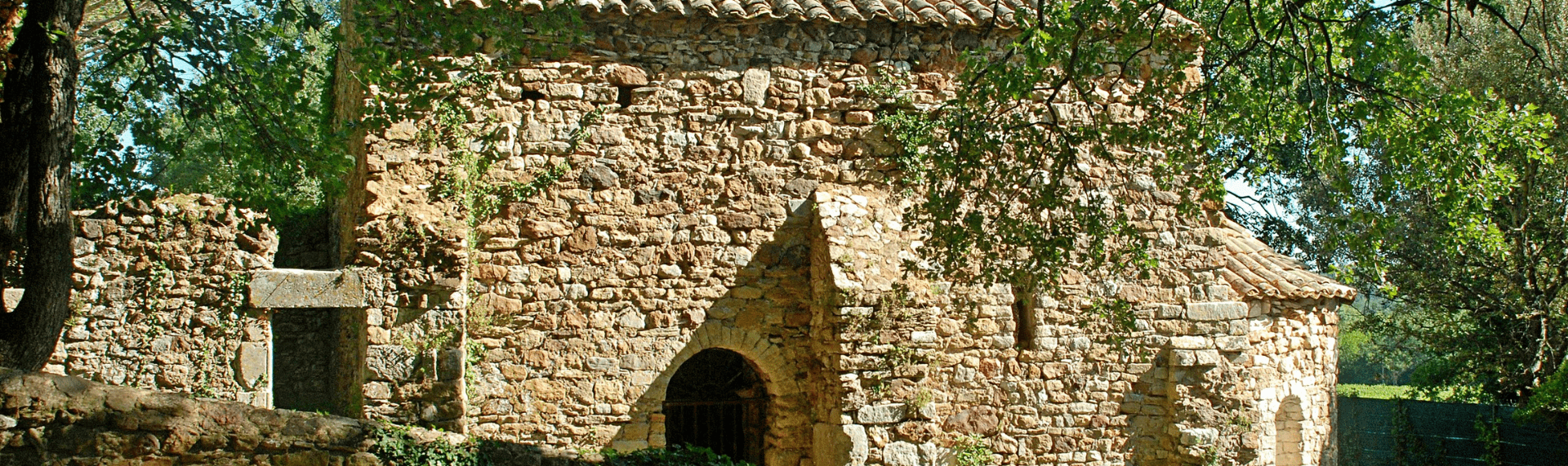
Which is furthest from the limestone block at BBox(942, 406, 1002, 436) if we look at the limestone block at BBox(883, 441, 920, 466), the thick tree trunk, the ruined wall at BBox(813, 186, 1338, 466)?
the thick tree trunk

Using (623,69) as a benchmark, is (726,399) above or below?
below

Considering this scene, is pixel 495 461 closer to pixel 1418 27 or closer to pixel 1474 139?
pixel 1474 139

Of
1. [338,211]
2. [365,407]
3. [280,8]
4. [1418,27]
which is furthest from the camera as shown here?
[1418,27]

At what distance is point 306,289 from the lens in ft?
24.3

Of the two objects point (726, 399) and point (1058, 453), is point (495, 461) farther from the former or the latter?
point (1058, 453)

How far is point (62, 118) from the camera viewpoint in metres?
5.48

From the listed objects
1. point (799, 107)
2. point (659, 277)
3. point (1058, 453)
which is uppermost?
point (799, 107)

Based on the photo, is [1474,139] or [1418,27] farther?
[1418,27]

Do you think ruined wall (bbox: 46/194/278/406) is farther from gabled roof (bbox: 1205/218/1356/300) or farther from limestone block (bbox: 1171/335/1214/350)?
gabled roof (bbox: 1205/218/1356/300)

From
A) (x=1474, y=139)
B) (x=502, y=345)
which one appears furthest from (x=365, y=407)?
(x=1474, y=139)

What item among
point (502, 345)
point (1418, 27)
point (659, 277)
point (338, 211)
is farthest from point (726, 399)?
point (1418, 27)

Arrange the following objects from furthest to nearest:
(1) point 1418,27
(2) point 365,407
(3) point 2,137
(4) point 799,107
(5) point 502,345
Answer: (1) point 1418,27
(4) point 799,107
(5) point 502,345
(2) point 365,407
(3) point 2,137

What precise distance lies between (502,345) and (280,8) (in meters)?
2.94

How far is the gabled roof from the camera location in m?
9.36
